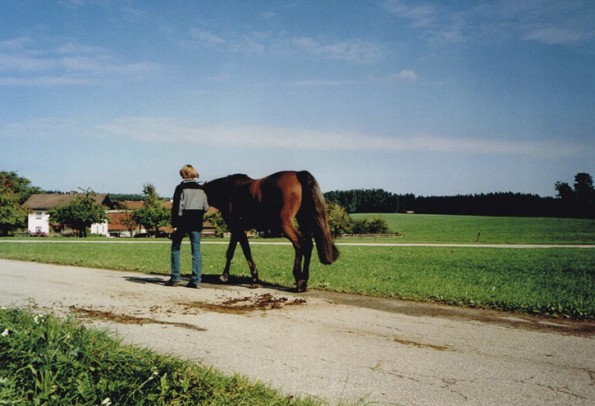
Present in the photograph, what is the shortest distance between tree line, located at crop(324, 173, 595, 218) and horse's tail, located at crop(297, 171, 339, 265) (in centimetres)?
5385

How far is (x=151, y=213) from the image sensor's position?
62094 millimetres

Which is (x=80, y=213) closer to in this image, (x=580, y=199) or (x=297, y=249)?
(x=297, y=249)

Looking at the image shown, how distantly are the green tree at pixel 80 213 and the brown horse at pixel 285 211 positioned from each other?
2214 inches

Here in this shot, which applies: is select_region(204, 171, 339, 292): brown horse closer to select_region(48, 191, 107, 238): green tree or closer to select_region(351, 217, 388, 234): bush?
select_region(351, 217, 388, 234): bush

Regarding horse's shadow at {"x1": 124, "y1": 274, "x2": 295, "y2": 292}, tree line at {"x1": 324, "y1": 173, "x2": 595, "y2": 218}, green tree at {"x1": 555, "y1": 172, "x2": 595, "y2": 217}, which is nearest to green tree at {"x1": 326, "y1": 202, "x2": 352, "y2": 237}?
tree line at {"x1": 324, "y1": 173, "x2": 595, "y2": 218}

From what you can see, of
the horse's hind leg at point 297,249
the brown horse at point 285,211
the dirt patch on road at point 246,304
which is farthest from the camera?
the horse's hind leg at point 297,249

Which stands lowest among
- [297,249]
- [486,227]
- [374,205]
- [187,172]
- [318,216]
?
[486,227]

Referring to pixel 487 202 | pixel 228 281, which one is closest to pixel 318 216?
pixel 228 281

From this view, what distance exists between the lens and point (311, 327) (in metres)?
5.42

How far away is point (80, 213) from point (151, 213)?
898 centimetres

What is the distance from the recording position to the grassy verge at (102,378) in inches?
119

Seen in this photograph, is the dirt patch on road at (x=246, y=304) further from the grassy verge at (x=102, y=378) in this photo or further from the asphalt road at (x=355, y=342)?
the grassy verge at (x=102, y=378)

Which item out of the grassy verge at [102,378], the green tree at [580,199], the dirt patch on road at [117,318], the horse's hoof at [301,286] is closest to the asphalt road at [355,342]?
the dirt patch on road at [117,318]

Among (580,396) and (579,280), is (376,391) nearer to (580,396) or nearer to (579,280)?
(580,396)
